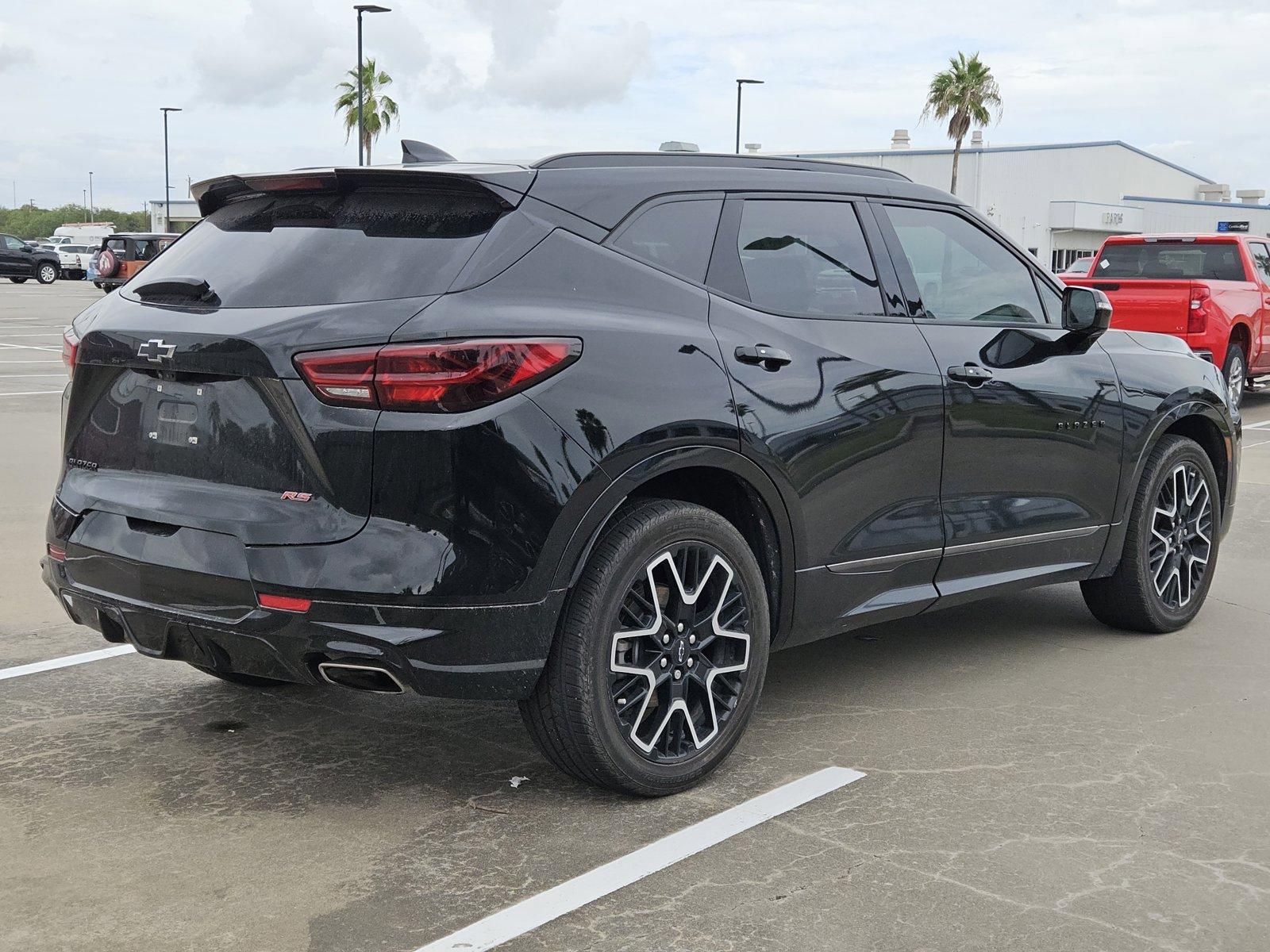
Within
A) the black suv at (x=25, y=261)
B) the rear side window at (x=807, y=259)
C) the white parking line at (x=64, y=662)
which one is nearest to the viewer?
the rear side window at (x=807, y=259)

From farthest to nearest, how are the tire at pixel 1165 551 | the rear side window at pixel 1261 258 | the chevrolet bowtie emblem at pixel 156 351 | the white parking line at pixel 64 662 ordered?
the rear side window at pixel 1261 258 → the tire at pixel 1165 551 → the white parking line at pixel 64 662 → the chevrolet bowtie emblem at pixel 156 351

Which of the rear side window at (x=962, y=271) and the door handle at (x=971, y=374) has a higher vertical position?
the rear side window at (x=962, y=271)

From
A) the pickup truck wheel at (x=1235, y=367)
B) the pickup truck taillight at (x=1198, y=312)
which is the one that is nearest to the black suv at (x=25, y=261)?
the pickup truck wheel at (x=1235, y=367)

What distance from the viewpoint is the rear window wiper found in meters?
3.93

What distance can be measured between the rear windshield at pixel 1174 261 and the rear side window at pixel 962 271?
36.3ft

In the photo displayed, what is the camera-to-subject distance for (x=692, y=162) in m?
4.42

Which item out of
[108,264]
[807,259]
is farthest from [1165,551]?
[108,264]

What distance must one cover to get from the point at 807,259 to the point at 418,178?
129cm

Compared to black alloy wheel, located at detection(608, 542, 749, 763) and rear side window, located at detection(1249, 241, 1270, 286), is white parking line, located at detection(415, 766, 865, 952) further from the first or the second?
rear side window, located at detection(1249, 241, 1270, 286)

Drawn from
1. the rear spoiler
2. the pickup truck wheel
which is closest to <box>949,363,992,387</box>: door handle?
the rear spoiler

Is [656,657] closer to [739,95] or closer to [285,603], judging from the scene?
[285,603]

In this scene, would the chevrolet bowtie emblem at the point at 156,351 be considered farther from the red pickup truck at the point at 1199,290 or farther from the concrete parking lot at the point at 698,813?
the red pickup truck at the point at 1199,290

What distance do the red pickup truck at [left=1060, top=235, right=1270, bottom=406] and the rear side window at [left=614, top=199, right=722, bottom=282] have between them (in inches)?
429

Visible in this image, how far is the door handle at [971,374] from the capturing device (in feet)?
15.8
